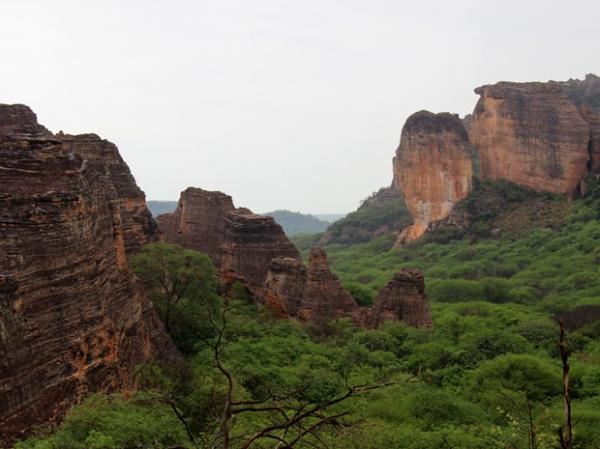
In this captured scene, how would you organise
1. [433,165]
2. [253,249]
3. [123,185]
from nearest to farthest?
[123,185], [253,249], [433,165]

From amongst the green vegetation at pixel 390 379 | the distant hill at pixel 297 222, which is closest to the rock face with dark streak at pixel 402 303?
the green vegetation at pixel 390 379

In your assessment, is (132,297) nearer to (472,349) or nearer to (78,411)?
(78,411)

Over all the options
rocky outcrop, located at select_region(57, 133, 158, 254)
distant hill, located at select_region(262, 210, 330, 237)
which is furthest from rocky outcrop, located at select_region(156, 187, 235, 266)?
distant hill, located at select_region(262, 210, 330, 237)

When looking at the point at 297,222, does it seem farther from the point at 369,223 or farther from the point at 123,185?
the point at 123,185

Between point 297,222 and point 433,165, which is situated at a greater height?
point 433,165

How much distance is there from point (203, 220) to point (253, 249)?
4.50 metres

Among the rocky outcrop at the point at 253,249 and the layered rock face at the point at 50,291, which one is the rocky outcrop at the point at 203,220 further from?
the layered rock face at the point at 50,291

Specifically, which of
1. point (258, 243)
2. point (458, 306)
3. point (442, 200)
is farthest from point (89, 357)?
point (442, 200)

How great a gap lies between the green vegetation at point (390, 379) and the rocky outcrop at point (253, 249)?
129cm

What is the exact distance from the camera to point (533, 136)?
177ft

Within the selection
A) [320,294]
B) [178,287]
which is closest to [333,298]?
[320,294]

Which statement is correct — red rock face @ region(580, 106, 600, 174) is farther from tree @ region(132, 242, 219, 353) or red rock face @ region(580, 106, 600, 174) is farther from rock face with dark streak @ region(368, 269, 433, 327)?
tree @ region(132, 242, 219, 353)

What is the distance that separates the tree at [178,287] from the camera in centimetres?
2162

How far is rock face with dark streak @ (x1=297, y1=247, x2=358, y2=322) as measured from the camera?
24891mm
